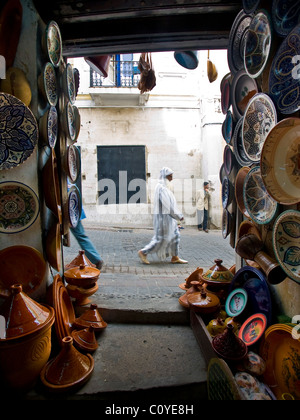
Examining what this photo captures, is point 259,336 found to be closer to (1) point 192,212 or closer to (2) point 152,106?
(1) point 192,212

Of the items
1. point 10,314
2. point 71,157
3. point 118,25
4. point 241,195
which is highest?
point 118,25

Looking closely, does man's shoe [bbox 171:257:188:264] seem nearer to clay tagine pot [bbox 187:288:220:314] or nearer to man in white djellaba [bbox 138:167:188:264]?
man in white djellaba [bbox 138:167:188:264]

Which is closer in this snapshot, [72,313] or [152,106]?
[72,313]


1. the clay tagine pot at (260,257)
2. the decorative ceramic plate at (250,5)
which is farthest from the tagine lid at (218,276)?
the decorative ceramic plate at (250,5)

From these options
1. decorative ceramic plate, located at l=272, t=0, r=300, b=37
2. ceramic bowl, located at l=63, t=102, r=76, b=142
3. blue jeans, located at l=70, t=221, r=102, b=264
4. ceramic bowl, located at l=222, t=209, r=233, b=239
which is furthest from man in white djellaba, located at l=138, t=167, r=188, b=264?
decorative ceramic plate, located at l=272, t=0, r=300, b=37

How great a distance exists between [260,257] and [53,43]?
239 cm

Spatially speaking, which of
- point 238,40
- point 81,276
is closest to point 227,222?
point 81,276

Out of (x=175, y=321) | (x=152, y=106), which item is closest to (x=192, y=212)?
(x=152, y=106)

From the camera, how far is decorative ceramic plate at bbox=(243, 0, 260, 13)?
1.86 meters

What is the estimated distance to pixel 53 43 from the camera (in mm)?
2246

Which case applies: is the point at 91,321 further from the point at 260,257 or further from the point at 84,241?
the point at 84,241

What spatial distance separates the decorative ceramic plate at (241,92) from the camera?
220cm

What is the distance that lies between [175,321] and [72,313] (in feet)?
3.14

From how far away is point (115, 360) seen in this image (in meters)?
2.01
